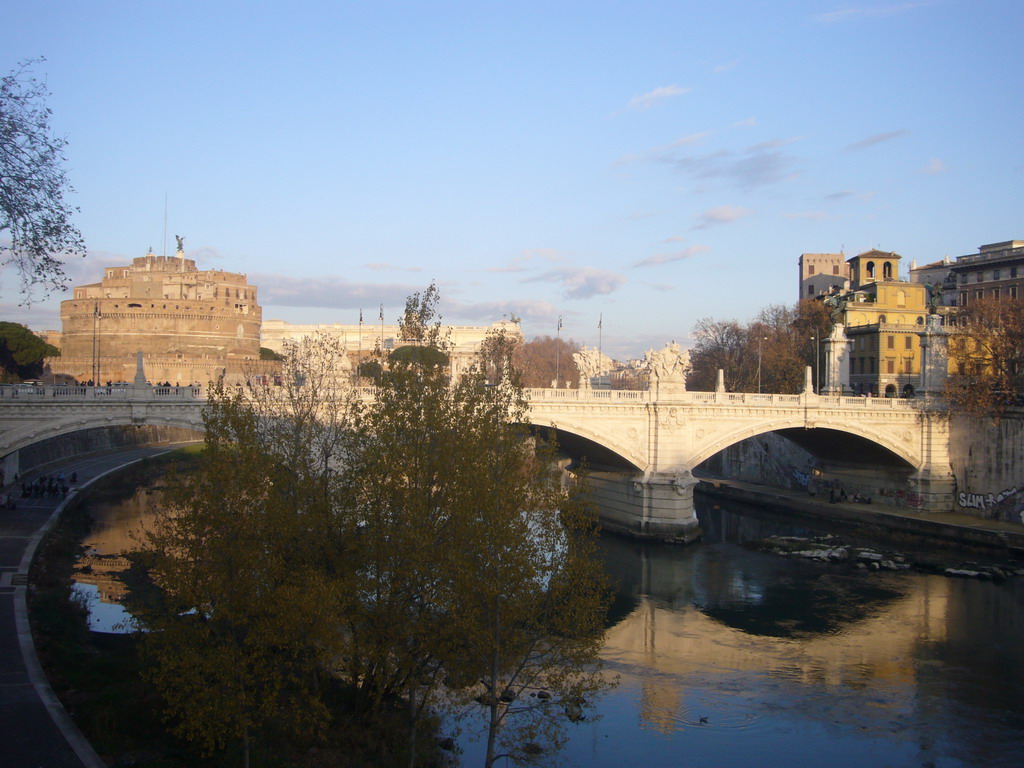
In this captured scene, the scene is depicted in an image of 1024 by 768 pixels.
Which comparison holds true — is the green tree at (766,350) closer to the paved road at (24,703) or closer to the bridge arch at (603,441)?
the bridge arch at (603,441)

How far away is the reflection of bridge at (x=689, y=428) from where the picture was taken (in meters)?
32.7

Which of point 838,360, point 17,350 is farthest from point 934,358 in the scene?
point 17,350

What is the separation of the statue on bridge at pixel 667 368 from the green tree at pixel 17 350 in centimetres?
3091

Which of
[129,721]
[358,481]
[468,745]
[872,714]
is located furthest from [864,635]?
[129,721]

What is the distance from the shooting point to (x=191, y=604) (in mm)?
11227

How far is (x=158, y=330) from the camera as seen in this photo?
6825cm

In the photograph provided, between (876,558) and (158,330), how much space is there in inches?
2139

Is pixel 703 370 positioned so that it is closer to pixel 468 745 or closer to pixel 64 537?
pixel 64 537

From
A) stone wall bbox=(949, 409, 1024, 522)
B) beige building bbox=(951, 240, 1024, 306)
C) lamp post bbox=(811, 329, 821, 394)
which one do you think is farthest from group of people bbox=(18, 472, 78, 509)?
beige building bbox=(951, 240, 1024, 306)

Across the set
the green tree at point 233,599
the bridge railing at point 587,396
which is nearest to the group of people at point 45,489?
the bridge railing at point 587,396

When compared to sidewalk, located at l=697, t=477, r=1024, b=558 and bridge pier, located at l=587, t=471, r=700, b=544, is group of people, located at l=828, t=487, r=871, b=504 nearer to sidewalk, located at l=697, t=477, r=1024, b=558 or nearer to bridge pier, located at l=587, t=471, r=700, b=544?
sidewalk, located at l=697, t=477, r=1024, b=558

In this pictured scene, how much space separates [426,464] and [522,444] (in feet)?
4.59

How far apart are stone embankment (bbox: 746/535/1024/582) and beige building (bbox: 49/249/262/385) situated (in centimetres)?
4029

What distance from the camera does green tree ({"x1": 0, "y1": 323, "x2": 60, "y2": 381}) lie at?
4572 centimetres
